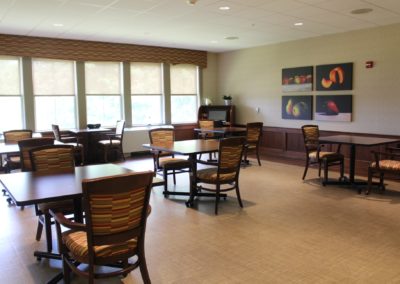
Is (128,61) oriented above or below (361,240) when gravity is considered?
above

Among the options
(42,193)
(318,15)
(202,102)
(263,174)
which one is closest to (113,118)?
(202,102)

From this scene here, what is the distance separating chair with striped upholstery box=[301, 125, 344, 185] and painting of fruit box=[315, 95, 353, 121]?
1258mm

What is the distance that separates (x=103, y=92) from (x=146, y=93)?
Result: 112 cm

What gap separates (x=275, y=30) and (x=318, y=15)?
128cm

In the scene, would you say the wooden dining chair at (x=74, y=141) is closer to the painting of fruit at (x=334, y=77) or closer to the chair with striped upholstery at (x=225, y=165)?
the chair with striped upholstery at (x=225, y=165)

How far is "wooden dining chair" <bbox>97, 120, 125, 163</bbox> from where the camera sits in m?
7.85

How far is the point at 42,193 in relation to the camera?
254cm

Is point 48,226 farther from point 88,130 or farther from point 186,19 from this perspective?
point 88,130

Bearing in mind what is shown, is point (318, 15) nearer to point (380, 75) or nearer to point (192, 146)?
point (380, 75)

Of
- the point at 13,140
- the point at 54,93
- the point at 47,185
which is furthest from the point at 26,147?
the point at 54,93

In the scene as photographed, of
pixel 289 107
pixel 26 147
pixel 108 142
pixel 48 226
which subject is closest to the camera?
pixel 48 226

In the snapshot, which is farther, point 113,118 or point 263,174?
point 113,118

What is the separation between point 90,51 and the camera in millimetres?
8117

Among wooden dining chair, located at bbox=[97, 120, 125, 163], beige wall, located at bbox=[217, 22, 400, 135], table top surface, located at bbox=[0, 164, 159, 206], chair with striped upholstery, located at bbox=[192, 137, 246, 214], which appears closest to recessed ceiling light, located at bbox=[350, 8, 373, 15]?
beige wall, located at bbox=[217, 22, 400, 135]
